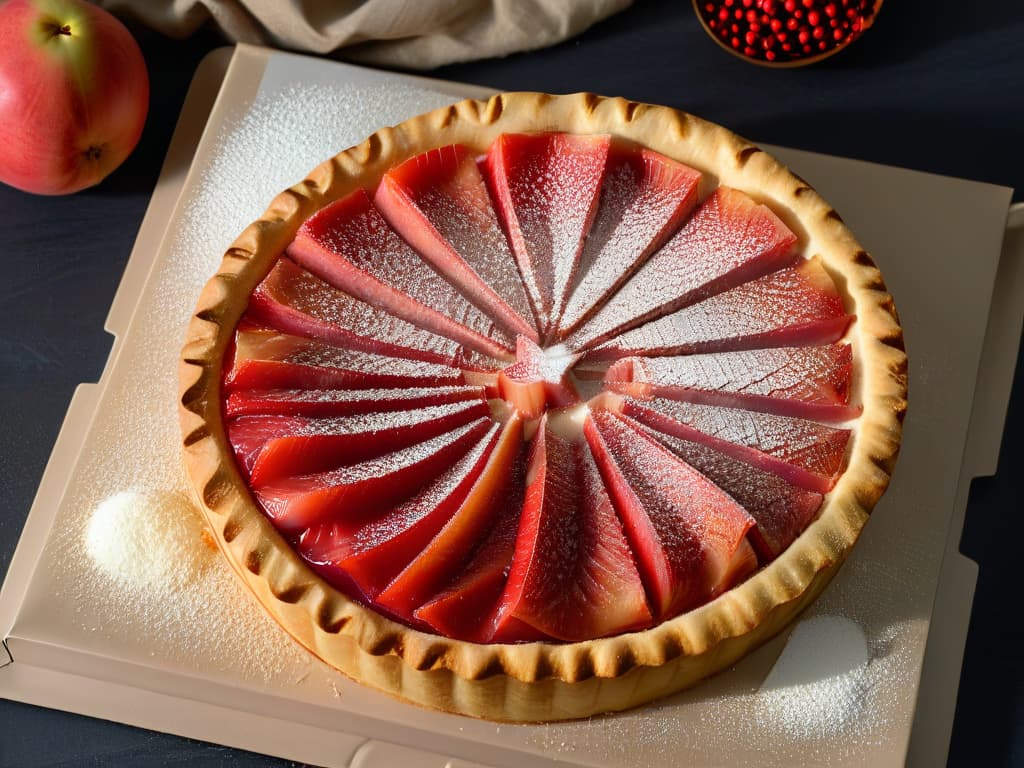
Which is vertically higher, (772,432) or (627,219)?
(627,219)

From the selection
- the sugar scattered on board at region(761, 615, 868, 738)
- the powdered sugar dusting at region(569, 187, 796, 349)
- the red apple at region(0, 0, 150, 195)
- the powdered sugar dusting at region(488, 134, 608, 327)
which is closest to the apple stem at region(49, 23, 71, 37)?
the red apple at region(0, 0, 150, 195)

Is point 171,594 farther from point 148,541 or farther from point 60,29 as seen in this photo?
point 60,29

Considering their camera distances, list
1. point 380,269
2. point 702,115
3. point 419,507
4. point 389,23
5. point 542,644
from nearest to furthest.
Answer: point 542,644 < point 419,507 < point 380,269 < point 389,23 < point 702,115

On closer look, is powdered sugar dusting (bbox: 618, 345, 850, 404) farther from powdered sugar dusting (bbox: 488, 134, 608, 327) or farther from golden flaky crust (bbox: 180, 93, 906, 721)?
powdered sugar dusting (bbox: 488, 134, 608, 327)

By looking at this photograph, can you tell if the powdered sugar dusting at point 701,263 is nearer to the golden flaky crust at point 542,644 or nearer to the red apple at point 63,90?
the golden flaky crust at point 542,644

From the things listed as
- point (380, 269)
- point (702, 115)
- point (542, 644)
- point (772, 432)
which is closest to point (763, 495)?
point (772, 432)

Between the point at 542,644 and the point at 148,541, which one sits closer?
the point at 542,644

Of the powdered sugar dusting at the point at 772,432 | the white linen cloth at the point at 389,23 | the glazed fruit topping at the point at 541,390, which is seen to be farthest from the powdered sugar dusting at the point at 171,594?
the white linen cloth at the point at 389,23
